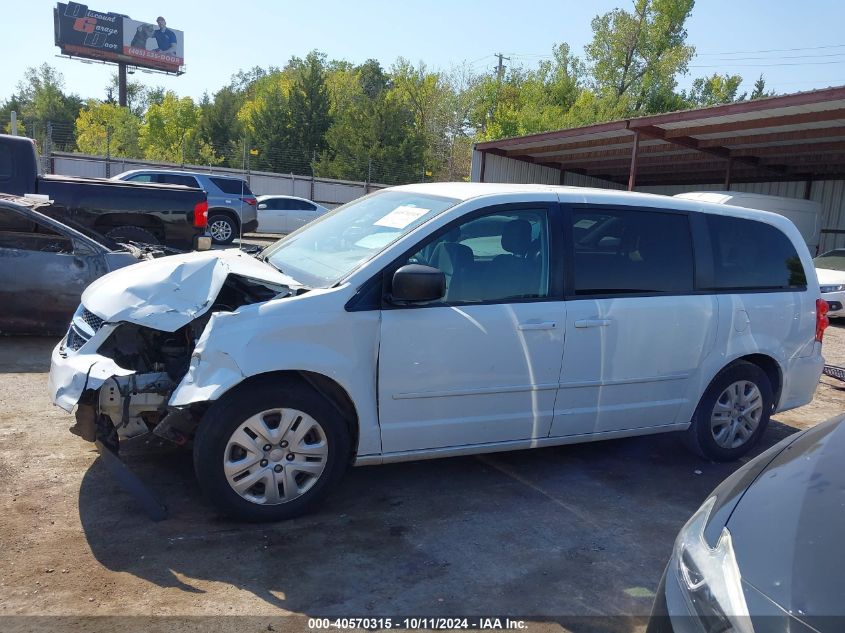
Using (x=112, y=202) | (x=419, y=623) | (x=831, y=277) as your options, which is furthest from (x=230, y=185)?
(x=419, y=623)

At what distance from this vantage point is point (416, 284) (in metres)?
3.73

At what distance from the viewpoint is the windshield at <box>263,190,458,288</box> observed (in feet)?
13.4

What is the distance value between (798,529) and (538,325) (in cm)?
212

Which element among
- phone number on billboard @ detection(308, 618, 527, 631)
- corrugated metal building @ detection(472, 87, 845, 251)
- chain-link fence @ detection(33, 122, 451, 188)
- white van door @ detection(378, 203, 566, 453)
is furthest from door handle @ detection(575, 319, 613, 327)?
chain-link fence @ detection(33, 122, 451, 188)

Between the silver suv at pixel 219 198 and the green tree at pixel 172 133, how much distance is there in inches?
1313

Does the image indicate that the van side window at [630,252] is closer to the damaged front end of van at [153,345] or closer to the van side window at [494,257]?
the van side window at [494,257]

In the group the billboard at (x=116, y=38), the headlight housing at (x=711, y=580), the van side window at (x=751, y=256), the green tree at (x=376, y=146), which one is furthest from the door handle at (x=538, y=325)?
the billboard at (x=116, y=38)

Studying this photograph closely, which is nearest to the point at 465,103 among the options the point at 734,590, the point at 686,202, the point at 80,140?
the point at 80,140

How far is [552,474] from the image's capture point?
474cm

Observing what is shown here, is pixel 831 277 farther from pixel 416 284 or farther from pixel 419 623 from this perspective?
pixel 419 623

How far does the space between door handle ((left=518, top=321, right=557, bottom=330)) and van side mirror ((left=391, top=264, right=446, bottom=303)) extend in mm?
631

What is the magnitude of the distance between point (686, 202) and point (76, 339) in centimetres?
405

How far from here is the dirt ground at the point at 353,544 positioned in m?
3.07

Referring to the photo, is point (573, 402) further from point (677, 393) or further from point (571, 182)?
point (571, 182)
